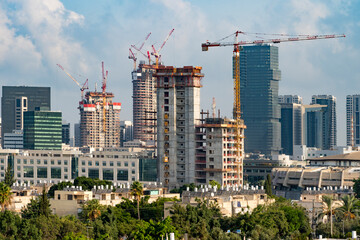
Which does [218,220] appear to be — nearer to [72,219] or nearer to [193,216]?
[193,216]

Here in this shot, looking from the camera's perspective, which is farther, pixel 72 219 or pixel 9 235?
pixel 72 219

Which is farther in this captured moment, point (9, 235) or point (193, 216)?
point (193, 216)

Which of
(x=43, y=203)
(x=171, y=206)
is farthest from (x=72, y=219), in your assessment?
(x=171, y=206)

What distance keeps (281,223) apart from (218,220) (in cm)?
1213

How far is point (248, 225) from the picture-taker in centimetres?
18088

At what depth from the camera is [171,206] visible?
650ft

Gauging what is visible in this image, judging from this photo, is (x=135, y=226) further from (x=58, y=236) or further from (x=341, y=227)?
(x=341, y=227)

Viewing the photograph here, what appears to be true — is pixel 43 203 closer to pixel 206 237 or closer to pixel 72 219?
pixel 72 219

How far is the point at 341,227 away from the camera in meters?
188

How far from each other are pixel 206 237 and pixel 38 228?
29.9 m

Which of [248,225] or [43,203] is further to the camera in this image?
[43,203]

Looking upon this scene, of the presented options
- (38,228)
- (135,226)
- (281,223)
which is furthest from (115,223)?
(281,223)

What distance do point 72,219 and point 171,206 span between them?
19829mm

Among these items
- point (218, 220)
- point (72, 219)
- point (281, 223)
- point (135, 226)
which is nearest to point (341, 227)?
point (281, 223)
